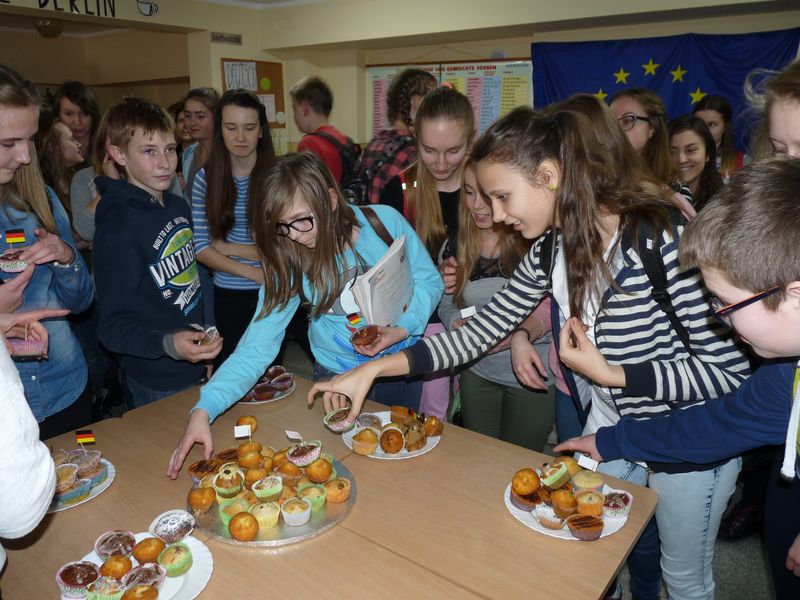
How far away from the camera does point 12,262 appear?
1800 mm

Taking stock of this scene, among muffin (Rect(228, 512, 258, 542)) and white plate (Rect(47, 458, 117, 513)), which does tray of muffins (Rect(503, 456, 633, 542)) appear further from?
white plate (Rect(47, 458, 117, 513))

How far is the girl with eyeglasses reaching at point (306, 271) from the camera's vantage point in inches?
75.5

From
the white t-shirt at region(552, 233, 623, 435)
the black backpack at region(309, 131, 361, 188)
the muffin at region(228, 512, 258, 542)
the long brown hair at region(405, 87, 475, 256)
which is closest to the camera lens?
the muffin at region(228, 512, 258, 542)

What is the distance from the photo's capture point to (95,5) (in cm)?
591

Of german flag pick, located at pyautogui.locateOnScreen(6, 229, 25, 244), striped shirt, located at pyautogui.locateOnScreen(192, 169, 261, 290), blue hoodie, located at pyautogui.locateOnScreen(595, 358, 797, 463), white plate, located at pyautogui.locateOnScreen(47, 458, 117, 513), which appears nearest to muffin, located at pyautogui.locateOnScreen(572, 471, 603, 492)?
blue hoodie, located at pyautogui.locateOnScreen(595, 358, 797, 463)

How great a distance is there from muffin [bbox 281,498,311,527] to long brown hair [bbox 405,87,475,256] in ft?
5.03

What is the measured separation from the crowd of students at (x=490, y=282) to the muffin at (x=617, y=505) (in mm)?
145

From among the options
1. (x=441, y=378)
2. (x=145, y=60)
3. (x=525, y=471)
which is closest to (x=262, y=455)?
(x=525, y=471)

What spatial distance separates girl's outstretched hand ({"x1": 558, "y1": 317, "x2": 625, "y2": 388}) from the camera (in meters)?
1.46

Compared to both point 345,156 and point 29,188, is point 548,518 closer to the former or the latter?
point 29,188

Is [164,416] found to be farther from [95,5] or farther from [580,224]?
[95,5]

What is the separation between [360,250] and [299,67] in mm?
6388

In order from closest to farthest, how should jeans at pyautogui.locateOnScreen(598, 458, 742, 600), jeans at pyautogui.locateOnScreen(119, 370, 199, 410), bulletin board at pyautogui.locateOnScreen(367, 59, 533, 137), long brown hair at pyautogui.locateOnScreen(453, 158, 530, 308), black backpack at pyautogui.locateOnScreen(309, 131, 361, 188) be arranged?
jeans at pyautogui.locateOnScreen(598, 458, 742, 600), jeans at pyautogui.locateOnScreen(119, 370, 199, 410), long brown hair at pyautogui.locateOnScreen(453, 158, 530, 308), black backpack at pyautogui.locateOnScreen(309, 131, 361, 188), bulletin board at pyautogui.locateOnScreen(367, 59, 533, 137)

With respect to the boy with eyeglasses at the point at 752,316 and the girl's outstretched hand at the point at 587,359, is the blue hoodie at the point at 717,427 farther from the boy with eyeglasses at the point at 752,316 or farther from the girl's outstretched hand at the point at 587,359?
the girl's outstretched hand at the point at 587,359
